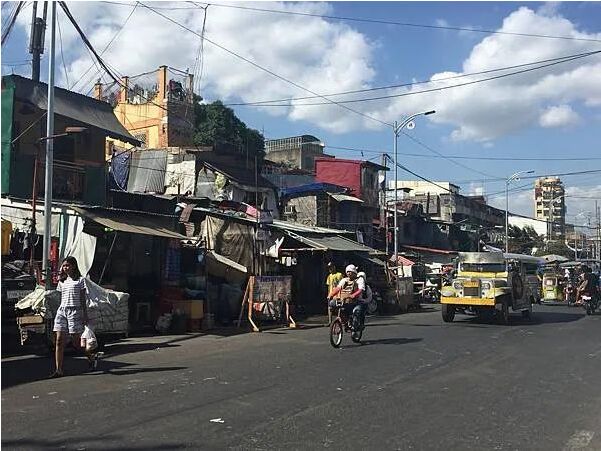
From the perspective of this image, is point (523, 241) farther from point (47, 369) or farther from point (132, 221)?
point (47, 369)

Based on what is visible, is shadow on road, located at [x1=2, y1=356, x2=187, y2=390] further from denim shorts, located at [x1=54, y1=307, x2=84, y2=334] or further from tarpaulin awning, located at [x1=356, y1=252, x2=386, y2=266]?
tarpaulin awning, located at [x1=356, y1=252, x2=386, y2=266]

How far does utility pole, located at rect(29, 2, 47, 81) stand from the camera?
1668 centimetres

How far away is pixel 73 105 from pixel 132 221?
637cm

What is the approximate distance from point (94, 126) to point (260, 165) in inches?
855

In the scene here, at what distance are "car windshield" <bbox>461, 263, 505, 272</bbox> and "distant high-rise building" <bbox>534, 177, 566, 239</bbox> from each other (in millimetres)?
67646

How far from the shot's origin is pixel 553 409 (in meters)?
7.39

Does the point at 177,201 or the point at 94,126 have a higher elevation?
the point at 94,126

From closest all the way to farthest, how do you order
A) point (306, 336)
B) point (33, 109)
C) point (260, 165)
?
1. point (306, 336)
2. point (33, 109)
3. point (260, 165)

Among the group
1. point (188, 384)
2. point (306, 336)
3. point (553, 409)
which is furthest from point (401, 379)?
point (306, 336)

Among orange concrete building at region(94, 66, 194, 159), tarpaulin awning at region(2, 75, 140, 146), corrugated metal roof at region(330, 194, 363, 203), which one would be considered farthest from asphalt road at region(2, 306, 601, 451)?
orange concrete building at region(94, 66, 194, 159)

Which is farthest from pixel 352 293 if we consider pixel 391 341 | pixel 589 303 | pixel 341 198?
pixel 341 198

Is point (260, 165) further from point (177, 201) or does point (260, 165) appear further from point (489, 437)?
point (489, 437)

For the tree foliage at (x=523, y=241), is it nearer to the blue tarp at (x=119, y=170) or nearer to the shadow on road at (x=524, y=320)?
the shadow on road at (x=524, y=320)

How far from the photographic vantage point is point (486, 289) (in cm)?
1917
